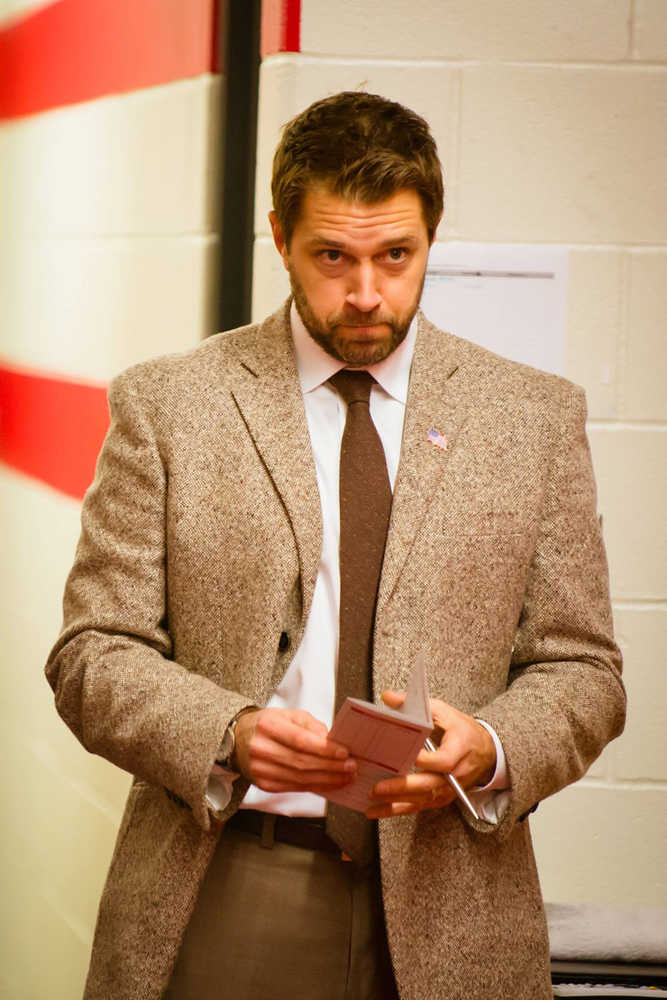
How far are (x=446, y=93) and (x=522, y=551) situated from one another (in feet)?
2.85

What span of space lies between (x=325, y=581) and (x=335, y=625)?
51mm

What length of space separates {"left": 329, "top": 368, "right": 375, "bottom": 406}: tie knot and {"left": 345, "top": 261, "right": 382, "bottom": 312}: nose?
107 millimetres

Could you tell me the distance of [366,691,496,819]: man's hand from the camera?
4.16 feet

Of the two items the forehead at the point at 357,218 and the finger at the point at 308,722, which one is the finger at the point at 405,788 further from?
the forehead at the point at 357,218

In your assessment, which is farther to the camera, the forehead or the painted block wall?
the painted block wall

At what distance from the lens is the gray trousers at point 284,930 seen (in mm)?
1392

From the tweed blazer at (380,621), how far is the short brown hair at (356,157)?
0.76ft

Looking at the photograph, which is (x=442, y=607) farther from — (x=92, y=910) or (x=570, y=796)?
(x=92, y=910)

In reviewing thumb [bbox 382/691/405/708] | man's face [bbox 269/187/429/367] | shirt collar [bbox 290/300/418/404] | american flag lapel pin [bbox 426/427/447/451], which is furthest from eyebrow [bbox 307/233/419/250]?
thumb [bbox 382/691/405/708]

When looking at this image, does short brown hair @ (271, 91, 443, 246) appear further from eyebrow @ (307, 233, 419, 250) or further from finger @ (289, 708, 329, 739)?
finger @ (289, 708, 329, 739)

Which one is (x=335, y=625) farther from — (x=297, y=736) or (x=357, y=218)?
(x=357, y=218)

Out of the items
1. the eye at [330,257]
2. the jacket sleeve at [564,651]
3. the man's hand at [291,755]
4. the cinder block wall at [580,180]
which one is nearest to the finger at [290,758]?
the man's hand at [291,755]

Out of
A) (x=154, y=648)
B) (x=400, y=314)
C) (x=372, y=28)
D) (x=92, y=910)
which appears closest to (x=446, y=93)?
(x=372, y=28)

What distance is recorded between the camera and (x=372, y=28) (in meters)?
1.94
